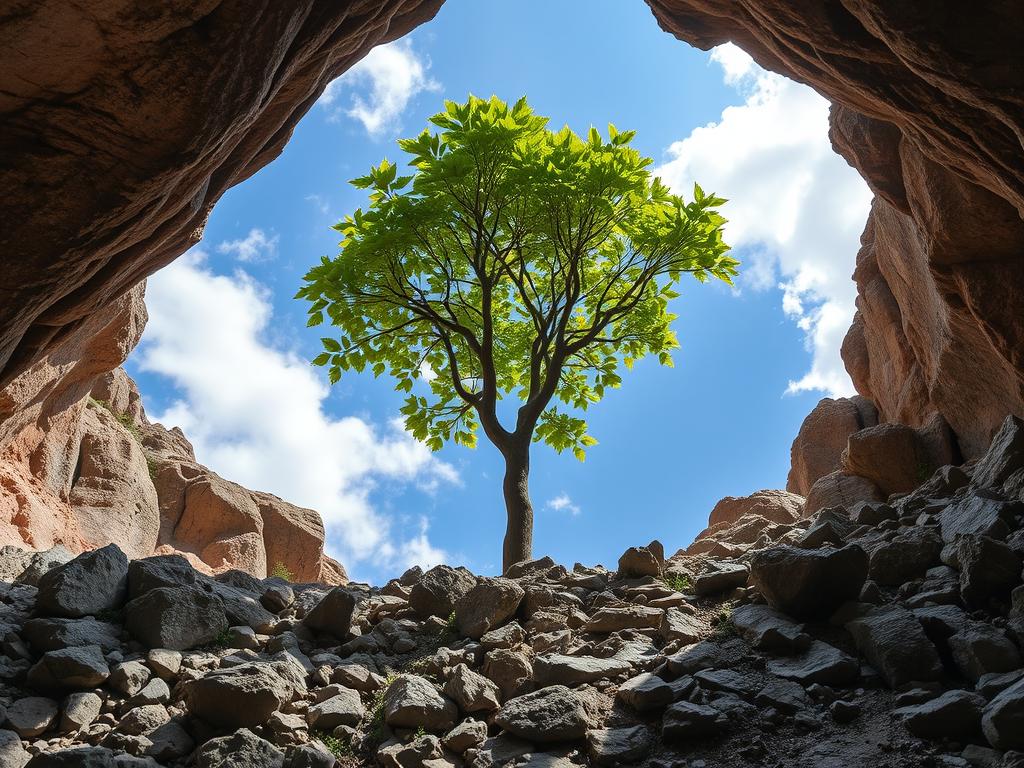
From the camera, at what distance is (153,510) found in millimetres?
21094

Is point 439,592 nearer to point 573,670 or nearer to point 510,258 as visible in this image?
point 573,670

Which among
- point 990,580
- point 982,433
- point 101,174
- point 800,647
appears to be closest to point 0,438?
point 101,174

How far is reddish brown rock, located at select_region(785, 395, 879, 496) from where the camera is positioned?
805 inches

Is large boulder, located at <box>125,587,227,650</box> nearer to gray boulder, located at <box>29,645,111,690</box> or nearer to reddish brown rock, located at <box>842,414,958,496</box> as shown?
gray boulder, located at <box>29,645,111,690</box>

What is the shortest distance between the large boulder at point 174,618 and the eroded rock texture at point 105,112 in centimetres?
315

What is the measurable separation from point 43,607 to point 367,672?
3605 millimetres

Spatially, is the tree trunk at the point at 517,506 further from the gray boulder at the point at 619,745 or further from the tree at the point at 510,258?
the gray boulder at the point at 619,745

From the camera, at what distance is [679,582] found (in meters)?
9.74

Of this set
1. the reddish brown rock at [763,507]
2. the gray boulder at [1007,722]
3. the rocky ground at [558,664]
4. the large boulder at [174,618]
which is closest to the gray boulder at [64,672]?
the rocky ground at [558,664]

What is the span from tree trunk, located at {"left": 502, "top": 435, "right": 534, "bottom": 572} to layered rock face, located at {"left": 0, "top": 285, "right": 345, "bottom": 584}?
306 inches

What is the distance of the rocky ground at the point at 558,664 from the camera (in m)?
5.74

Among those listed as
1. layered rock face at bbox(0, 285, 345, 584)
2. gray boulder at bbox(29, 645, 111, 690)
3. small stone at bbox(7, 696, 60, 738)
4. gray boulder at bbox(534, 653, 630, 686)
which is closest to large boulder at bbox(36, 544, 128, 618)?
gray boulder at bbox(29, 645, 111, 690)

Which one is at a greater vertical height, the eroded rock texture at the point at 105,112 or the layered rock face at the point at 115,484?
the layered rock face at the point at 115,484

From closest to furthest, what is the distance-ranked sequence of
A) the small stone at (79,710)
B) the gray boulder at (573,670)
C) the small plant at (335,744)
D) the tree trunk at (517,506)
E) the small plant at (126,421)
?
1. the small stone at (79,710)
2. the small plant at (335,744)
3. the gray boulder at (573,670)
4. the tree trunk at (517,506)
5. the small plant at (126,421)
